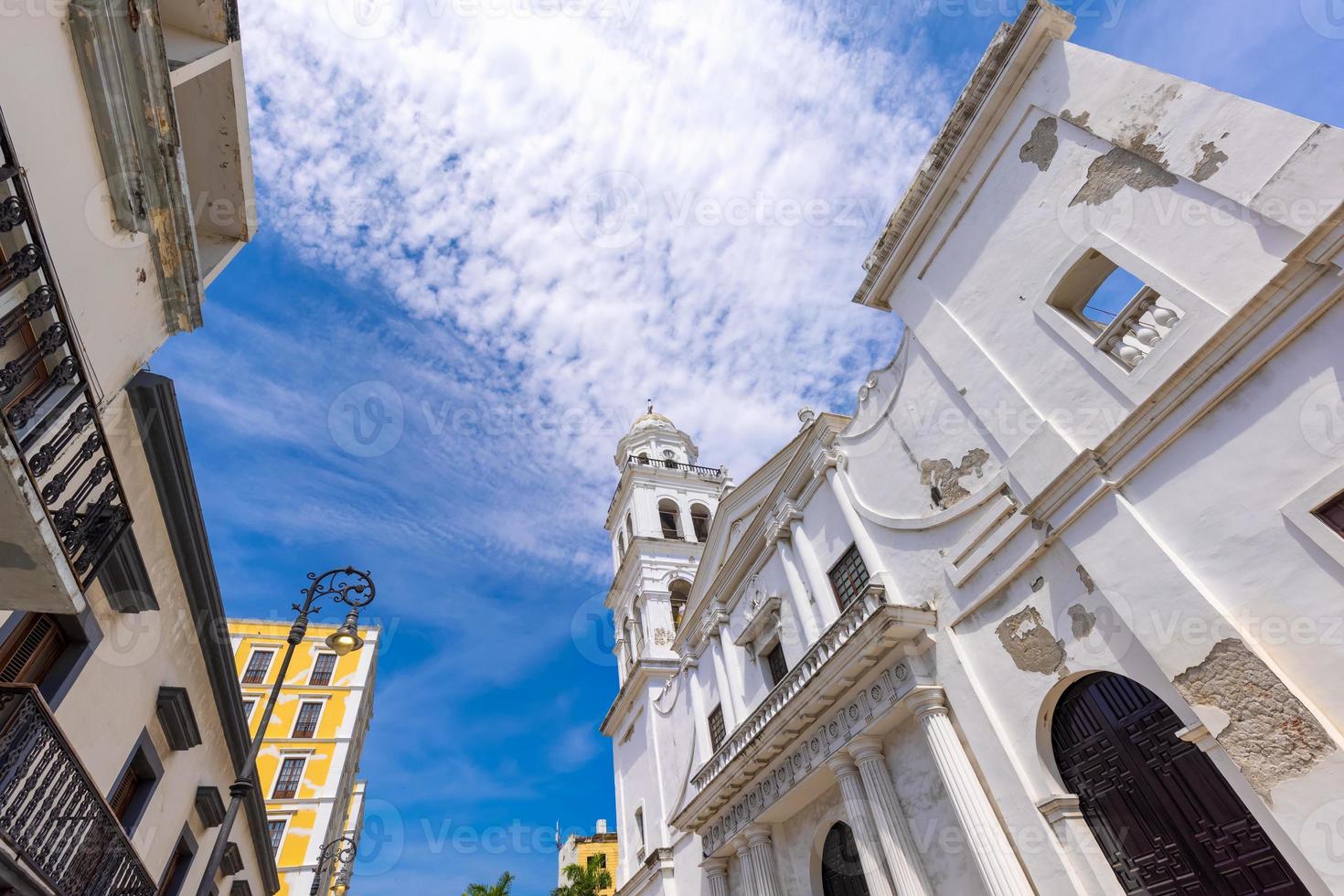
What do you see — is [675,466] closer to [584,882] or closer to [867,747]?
[584,882]

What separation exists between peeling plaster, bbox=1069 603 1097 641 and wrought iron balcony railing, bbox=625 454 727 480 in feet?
69.8

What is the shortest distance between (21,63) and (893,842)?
1225cm

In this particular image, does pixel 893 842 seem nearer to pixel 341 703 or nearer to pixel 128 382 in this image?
pixel 128 382

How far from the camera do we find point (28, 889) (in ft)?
15.1

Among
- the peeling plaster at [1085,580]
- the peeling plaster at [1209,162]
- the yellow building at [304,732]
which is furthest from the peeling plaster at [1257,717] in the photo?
the yellow building at [304,732]

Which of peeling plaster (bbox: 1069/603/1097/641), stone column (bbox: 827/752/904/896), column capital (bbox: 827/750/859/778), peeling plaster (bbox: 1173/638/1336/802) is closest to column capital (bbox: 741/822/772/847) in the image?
stone column (bbox: 827/752/904/896)

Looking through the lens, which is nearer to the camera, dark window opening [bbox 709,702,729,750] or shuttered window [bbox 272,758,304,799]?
dark window opening [bbox 709,702,729,750]

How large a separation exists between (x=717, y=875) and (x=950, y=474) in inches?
419

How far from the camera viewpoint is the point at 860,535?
11.9m

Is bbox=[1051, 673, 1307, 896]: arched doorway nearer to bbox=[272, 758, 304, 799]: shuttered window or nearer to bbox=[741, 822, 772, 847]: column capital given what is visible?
bbox=[741, 822, 772, 847]: column capital

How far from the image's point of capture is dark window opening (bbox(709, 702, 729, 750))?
16.3 metres

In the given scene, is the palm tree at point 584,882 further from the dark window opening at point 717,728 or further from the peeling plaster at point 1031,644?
the peeling plaster at point 1031,644

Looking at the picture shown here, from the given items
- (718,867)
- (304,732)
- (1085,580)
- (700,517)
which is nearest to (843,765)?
(1085,580)

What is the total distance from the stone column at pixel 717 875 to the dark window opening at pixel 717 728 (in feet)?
8.18
